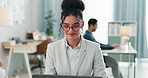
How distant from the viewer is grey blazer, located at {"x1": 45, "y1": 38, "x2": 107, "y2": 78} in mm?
1768

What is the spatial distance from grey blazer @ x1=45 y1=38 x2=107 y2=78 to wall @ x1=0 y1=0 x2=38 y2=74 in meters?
3.47

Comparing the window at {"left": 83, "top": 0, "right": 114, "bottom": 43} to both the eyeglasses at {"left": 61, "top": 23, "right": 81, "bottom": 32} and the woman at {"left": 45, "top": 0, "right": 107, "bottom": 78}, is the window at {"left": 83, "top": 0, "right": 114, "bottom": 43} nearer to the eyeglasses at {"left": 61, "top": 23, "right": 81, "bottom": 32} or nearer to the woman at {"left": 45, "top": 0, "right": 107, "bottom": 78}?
the woman at {"left": 45, "top": 0, "right": 107, "bottom": 78}

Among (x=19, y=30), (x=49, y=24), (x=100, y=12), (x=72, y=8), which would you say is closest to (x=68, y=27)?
(x=72, y=8)

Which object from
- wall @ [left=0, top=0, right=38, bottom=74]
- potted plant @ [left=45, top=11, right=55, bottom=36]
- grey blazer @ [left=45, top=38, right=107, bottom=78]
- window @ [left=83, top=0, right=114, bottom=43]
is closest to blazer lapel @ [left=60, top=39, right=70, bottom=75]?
grey blazer @ [left=45, top=38, right=107, bottom=78]

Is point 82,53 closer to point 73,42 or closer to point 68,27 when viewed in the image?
point 73,42

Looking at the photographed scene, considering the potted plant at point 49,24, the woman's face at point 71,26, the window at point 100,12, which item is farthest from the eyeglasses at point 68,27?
the window at point 100,12

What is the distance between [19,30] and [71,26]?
4560 mm

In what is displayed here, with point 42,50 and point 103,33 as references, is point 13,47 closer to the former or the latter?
point 42,50

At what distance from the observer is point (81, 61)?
1.77 metres

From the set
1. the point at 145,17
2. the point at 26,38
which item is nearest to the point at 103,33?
the point at 145,17

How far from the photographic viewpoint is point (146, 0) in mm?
7039

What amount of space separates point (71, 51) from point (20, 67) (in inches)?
178

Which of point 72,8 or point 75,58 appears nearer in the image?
point 72,8

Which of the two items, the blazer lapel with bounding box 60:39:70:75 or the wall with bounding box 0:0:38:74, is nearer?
the blazer lapel with bounding box 60:39:70:75
